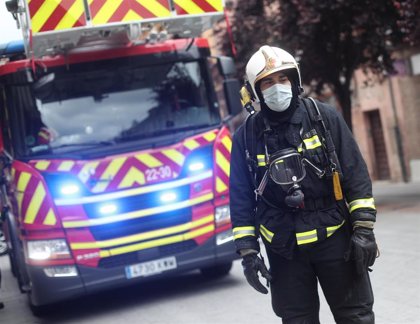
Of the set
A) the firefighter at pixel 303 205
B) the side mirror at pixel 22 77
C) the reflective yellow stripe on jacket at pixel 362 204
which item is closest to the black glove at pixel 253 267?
the firefighter at pixel 303 205

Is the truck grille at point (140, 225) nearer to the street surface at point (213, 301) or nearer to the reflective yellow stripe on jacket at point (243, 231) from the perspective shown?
the street surface at point (213, 301)

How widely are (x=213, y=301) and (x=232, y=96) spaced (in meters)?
2.37

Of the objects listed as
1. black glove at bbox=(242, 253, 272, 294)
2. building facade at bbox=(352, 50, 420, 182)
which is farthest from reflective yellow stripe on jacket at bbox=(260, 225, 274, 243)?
building facade at bbox=(352, 50, 420, 182)

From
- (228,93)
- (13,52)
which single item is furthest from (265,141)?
(13,52)

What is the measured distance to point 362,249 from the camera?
12.5 feet

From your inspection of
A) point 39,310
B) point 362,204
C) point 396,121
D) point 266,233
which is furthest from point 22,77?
point 396,121

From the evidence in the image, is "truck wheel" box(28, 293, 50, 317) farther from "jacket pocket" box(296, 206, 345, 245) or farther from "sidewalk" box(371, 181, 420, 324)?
"jacket pocket" box(296, 206, 345, 245)

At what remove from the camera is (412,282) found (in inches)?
297

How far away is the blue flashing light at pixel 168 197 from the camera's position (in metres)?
8.14

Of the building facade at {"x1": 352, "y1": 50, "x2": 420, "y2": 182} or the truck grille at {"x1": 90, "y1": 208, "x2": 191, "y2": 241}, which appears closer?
the truck grille at {"x1": 90, "y1": 208, "x2": 191, "y2": 241}

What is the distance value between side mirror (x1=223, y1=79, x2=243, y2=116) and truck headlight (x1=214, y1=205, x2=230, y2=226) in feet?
3.78

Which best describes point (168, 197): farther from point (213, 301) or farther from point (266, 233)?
point (266, 233)

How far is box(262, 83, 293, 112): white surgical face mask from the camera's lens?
402cm

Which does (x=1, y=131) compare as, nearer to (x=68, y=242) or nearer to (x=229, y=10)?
(x=68, y=242)
